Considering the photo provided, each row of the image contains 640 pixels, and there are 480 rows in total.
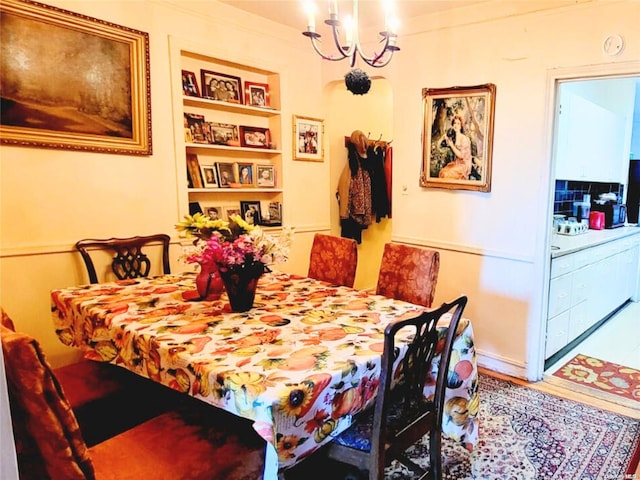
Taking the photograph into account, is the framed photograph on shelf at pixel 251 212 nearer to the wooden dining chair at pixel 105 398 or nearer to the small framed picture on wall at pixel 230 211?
the small framed picture on wall at pixel 230 211

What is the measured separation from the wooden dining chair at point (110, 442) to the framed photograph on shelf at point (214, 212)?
1665mm

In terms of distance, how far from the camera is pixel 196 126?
3.20 metres

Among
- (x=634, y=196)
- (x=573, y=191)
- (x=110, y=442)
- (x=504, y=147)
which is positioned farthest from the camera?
(x=634, y=196)

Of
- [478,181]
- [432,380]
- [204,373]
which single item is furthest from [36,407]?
[478,181]

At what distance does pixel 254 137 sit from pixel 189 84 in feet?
2.23

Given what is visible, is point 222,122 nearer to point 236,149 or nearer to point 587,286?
point 236,149

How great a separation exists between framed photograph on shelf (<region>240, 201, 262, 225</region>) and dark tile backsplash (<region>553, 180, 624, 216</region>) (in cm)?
271

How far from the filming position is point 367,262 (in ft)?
16.0

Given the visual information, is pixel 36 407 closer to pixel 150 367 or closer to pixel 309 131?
pixel 150 367

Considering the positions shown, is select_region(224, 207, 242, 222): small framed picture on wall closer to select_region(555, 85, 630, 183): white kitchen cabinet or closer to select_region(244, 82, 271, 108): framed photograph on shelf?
select_region(244, 82, 271, 108): framed photograph on shelf

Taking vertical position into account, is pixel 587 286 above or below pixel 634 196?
below

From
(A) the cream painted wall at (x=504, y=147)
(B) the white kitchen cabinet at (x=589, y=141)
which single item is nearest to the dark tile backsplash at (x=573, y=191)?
(B) the white kitchen cabinet at (x=589, y=141)

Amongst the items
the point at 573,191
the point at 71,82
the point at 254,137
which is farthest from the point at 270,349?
the point at 573,191

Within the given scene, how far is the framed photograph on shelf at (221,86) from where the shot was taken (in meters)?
3.24
